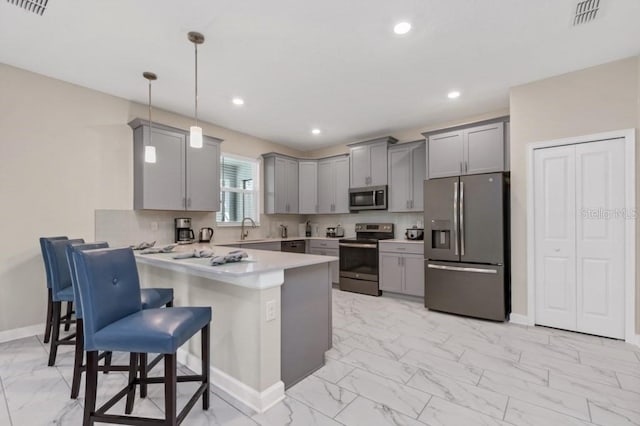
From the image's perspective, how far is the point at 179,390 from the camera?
2.09 metres

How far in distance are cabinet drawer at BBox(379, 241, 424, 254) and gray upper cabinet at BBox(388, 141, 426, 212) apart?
2.00 ft

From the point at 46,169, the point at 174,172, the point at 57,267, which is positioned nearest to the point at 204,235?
the point at 174,172

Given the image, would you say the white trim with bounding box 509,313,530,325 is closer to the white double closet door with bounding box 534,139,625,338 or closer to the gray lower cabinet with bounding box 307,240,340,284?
the white double closet door with bounding box 534,139,625,338

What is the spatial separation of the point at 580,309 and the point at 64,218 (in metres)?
5.63

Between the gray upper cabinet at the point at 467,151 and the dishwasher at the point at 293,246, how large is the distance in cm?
255

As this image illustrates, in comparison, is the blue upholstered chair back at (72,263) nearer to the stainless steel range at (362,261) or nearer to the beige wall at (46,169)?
the beige wall at (46,169)

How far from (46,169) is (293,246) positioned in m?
3.46

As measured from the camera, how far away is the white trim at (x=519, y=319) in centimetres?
339

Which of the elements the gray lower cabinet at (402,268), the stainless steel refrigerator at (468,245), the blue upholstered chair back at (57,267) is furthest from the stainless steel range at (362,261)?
the blue upholstered chair back at (57,267)

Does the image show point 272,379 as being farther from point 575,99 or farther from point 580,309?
point 575,99

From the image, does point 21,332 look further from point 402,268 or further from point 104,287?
point 402,268

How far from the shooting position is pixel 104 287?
5.10 feet

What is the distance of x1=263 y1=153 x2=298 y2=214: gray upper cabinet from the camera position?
18.0ft

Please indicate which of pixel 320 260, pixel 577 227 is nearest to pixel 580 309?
pixel 577 227
